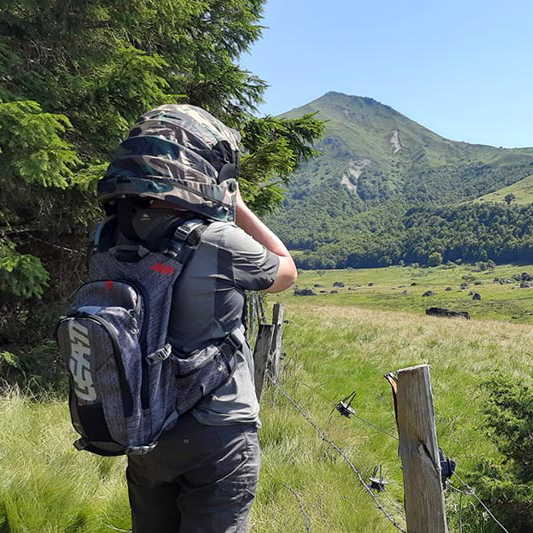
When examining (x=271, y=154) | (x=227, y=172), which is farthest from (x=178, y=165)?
(x=271, y=154)

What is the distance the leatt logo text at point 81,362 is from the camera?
150 centimetres

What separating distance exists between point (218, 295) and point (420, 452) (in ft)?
Answer: 3.51

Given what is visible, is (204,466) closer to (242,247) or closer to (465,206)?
(242,247)

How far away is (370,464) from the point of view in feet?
14.4

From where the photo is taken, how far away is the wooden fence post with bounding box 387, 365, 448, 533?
1871 millimetres

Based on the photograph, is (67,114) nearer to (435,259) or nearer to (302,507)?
(302,507)

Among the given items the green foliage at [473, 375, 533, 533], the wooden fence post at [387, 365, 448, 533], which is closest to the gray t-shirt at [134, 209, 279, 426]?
the wooden fence post at [387, 365, 448, 533]

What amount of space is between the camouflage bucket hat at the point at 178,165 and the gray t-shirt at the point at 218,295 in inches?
3.8

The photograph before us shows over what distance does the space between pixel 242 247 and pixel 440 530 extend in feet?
4.51

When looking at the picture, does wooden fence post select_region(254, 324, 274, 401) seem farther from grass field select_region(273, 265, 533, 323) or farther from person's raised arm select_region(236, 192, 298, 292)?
grass field select_region(273, 265, 533, 323)

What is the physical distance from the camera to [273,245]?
1839mm

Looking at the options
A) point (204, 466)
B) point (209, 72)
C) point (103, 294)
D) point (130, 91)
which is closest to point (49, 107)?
point (130, 91)

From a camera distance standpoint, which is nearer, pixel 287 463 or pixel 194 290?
pixel 194 290

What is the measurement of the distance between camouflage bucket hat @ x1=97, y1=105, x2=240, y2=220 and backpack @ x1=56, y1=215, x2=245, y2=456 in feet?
0.35
